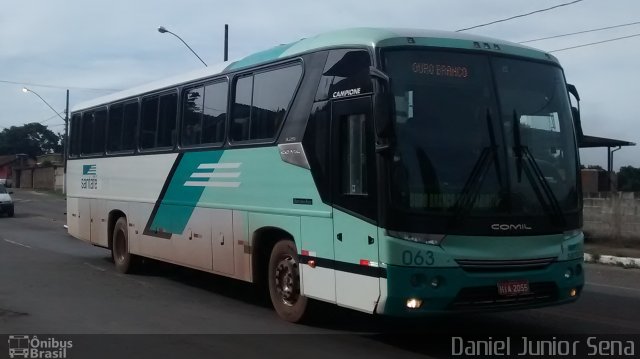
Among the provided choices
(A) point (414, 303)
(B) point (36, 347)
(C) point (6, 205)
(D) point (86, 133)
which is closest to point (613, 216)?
(D) point (86, 133)

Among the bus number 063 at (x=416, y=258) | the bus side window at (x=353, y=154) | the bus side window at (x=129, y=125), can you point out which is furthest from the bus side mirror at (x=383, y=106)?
the bus side window at (x=129, y=125)

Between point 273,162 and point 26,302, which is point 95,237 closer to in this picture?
point 26,302

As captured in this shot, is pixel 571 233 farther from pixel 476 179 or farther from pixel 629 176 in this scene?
pixel 629 176

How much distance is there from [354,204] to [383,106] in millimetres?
1159

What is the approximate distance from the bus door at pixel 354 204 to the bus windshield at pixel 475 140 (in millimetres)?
383

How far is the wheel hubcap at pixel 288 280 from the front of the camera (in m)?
8.91

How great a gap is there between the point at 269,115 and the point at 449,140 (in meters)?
2.85

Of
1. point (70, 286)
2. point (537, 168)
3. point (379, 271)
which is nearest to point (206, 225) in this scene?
point (70, 286)

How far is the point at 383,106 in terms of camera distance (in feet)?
23.2

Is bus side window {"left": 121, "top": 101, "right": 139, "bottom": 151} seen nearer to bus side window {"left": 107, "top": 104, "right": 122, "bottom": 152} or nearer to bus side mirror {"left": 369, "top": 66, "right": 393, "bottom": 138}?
bus side window {"left": 107, "top": 104, "right": 122, "bottom": 152}

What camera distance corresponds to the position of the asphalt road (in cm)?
781

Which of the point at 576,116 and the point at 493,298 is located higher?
the point at 576,116

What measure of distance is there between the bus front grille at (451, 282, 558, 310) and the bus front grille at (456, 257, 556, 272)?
188 mm

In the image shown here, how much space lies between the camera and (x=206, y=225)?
35.8 feet
